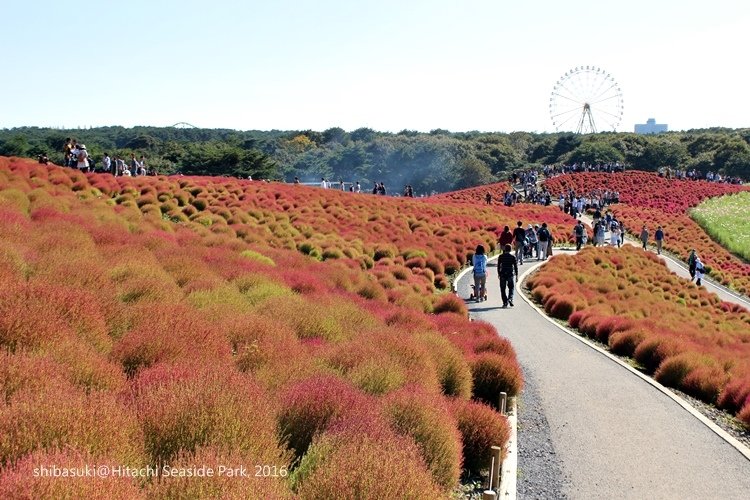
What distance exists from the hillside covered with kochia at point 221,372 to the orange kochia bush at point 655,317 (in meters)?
3.84

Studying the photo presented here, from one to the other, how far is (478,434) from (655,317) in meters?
15.2

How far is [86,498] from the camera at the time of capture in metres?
3.36

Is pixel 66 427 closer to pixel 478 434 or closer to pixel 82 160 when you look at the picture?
pixel 478 434

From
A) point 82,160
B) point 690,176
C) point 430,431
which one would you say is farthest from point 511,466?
point 690,176

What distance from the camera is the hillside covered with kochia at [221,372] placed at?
→ 14.2 feet

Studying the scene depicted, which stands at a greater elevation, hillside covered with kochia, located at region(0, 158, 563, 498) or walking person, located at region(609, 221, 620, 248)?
hillside covered with kochia, located at region(0, 158, 563, 498)

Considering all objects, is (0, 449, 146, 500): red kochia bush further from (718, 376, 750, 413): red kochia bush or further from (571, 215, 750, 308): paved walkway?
(571, 215, 750, 308): paved walkway

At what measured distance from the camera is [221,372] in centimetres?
584

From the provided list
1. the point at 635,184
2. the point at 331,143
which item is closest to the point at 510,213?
the point at 635,184

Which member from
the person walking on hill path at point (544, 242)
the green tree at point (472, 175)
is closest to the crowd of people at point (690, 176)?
the green tree at point (472, 175)

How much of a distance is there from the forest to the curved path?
189ft

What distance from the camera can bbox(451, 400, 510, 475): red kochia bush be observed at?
756 centimetres

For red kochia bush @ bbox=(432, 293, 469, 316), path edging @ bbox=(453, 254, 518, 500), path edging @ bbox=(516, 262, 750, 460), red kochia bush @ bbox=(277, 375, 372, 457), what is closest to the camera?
red kochia bush @ bbox=(277, 375, 372, 457)

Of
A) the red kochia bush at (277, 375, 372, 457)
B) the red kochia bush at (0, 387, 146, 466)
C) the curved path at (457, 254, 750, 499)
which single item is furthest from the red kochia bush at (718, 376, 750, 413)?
the red kochia bush at (0, 387, 146, 466)
